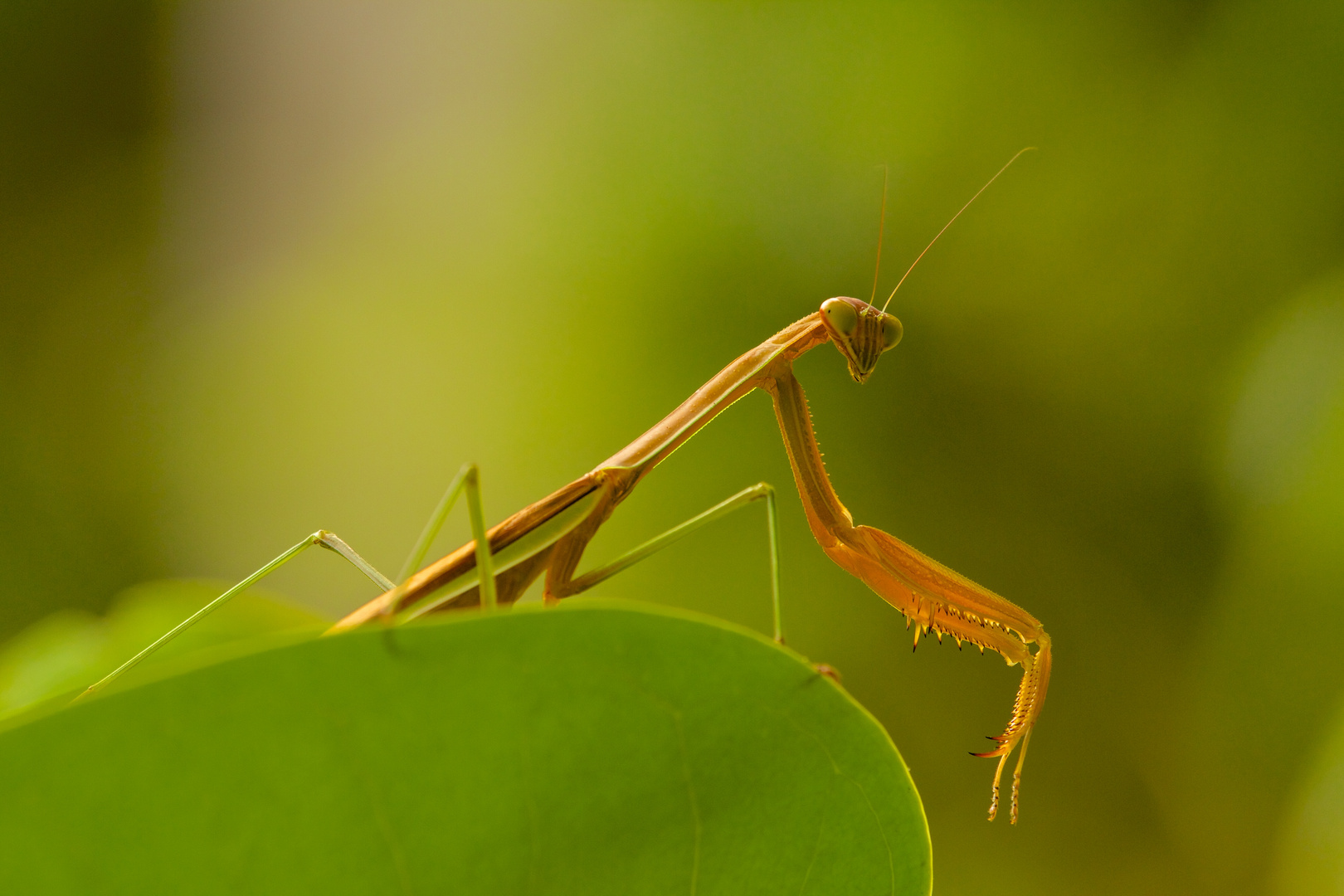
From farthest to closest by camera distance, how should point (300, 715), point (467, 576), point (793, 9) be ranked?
point (793, 9)
point (467, 576)
point (300, 715)

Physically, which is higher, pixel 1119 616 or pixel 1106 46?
pixel 1106 46

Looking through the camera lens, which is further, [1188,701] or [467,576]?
[1188,701]

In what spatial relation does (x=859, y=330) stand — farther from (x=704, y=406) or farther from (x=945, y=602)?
(x=945, y=602)

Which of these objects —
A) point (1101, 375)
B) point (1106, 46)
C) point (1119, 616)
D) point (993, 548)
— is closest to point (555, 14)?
point (1106, 46)

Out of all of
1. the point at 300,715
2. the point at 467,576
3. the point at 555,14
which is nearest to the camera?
the point at 300,715

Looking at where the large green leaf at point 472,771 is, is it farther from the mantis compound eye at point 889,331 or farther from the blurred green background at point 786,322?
the blurred green background at point 786,322

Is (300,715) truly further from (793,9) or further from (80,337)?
(80,337)

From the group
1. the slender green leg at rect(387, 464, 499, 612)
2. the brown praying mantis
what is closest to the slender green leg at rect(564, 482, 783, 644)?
the brown praying mantis
